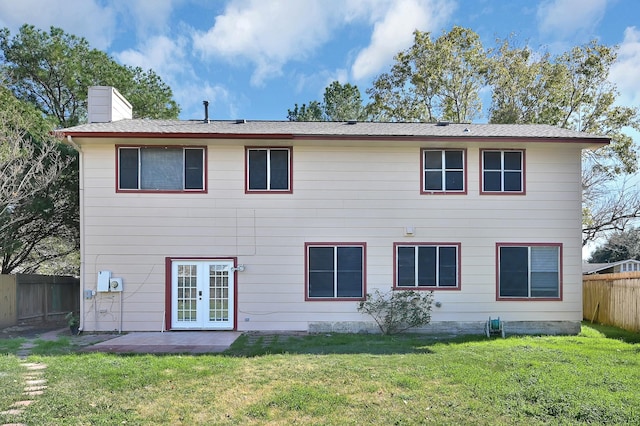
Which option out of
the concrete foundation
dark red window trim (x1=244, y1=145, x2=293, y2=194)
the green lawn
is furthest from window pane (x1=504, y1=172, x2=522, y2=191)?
dark red window trim (x1=244, y1=145, x2=293, y2=194)

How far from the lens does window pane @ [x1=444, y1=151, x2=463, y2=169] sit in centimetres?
1173

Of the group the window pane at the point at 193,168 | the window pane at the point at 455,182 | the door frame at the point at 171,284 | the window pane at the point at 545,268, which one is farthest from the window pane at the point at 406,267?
A: the window pane at the point at 193,168

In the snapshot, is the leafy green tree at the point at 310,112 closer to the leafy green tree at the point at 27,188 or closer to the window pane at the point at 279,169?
the leafy green tree at the point at 27,188

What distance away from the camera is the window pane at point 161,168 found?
37.4 ft

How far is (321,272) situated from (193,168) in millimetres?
3937

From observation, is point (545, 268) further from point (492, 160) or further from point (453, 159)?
point (453, 159)

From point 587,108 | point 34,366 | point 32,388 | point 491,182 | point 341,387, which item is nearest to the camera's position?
point 32,388

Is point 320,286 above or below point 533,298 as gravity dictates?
above

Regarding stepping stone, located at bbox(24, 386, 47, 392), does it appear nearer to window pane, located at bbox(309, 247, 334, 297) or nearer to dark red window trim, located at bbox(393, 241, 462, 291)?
window pane, located at bbox(309, 247, 334, 297)

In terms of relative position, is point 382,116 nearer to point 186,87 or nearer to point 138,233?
point 186,87

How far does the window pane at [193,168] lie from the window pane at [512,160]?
24.2 ft

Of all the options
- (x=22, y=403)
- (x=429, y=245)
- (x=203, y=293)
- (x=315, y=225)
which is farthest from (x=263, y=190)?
(x=22, y=403)

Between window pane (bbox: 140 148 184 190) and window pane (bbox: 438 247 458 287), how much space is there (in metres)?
6.45

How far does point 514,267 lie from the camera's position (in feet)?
38.0
